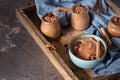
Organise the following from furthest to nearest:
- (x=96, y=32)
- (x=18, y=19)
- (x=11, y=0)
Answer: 1. (x=11, y=0)
2. (x=18, y=19)
3. (x=96, y=32)

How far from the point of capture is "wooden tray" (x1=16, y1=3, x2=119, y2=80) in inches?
34.0

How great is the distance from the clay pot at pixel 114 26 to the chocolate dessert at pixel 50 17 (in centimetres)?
19

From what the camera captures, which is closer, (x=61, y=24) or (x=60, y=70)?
(x=60, y=70)

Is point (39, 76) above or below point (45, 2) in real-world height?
below

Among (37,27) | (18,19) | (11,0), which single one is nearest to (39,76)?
(37,27)

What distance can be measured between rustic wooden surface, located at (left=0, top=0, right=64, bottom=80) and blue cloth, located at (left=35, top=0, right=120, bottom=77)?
0.38 feet

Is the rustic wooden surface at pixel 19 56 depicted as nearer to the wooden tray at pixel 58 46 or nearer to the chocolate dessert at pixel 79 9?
the wooden tray at pixel 58 46

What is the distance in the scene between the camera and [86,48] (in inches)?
35.1

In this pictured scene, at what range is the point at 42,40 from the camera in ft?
3.13

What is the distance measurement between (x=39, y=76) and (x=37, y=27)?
20 cm

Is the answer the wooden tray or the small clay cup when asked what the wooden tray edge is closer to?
the wooden tray

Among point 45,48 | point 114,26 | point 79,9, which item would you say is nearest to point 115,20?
point 114,26

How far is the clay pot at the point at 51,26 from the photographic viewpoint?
96 centimetres

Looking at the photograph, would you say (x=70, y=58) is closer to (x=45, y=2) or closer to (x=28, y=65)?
(x=28, y=65)
